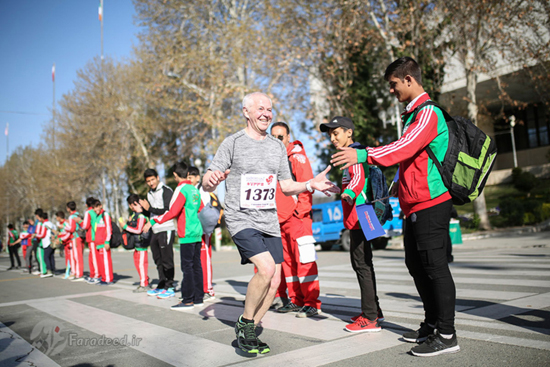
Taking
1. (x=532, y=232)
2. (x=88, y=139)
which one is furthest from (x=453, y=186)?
(x=88, y=139)

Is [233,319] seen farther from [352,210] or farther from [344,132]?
[344,132]

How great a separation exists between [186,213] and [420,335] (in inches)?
148

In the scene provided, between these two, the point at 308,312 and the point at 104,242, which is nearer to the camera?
the point at 308,312

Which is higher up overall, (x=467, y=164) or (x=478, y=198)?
(x=467, y=164)

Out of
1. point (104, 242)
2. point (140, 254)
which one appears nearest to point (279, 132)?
point (140, 254)

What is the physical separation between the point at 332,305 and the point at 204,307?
69.2 inches

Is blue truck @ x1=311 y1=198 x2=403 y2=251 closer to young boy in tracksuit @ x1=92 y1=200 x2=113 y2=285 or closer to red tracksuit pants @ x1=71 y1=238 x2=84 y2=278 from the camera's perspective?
red tracksuit pants @ x1=71 y1=238 x2=84 y2=278

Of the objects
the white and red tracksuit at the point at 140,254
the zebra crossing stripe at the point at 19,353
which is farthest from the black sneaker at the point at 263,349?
the white and red tracksuit at the point at 140,254

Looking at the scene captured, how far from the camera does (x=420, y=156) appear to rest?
138 inches

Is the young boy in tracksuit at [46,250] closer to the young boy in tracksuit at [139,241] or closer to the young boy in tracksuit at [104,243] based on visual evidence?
the young boy in tracksuit at [104,243]

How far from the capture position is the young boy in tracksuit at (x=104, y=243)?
404 inches

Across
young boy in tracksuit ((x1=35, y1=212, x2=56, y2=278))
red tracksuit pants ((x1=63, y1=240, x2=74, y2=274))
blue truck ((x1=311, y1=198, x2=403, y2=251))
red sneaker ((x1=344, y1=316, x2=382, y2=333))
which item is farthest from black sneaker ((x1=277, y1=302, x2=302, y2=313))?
blue truck ((x1=311, y1=198, x2=403, y2=251))

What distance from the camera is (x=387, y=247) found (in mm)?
17250

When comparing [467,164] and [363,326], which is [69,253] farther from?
[467,164]
